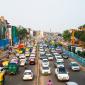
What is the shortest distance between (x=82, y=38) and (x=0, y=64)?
2317 inches

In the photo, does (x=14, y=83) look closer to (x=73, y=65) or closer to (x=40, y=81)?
(x=40, y=81)

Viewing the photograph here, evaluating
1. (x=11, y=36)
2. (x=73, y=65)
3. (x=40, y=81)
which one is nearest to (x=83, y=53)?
(x=73, y=65)

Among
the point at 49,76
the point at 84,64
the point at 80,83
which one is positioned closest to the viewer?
the point at 80,83

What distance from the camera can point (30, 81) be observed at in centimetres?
3519

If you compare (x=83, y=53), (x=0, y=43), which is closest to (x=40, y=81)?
(x=83, y=53)

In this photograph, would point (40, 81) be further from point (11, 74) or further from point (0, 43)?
point (0, 43)

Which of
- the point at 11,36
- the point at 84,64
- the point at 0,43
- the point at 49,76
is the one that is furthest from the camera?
→ the point at 11,36

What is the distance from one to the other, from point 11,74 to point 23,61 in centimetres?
1284

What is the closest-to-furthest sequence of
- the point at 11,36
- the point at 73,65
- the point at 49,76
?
the point at 49,76, the point at 73,65, the point at 11,36

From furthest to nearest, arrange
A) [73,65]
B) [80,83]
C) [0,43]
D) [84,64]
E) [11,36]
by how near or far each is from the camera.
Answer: [11,36]
[0,43]
[84,64]
[73,65]
[80,83]

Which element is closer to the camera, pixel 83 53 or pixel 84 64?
pixel 84 64

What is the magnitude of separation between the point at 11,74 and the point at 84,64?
1668cm

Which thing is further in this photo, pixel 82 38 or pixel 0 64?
pixel 82 38

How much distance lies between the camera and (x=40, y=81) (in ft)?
115
